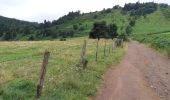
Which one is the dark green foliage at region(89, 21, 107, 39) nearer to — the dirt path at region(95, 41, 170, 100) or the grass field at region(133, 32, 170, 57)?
the dirt path at region(95, 41, 170, 100)

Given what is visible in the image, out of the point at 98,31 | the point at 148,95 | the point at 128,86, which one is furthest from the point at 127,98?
the point at 98,31

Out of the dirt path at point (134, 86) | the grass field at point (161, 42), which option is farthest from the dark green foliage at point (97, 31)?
the grass field at point (161, 42)

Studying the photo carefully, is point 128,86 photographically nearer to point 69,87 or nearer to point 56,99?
point 69,87

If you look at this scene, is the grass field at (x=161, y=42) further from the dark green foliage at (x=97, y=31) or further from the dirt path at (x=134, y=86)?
the dirt path at (x=134, y=86)

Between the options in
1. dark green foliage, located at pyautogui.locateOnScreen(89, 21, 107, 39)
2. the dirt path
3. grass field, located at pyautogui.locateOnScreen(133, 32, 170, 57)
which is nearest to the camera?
the dirt path

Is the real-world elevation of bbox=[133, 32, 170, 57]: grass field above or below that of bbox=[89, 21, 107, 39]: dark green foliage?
below

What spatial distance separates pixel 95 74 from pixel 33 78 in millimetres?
5704

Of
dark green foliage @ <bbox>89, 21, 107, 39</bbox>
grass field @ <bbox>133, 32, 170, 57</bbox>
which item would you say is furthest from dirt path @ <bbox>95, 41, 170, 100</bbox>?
grass field @ <bbox>133, 32, 170, 57</bbox>

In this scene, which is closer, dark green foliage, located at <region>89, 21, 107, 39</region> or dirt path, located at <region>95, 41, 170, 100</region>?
dirt path, located at <region>95, 41, 170, 100</region>

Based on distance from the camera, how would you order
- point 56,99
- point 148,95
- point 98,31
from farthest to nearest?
point 98,31 < point 148,95 < point 56,99

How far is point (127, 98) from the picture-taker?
1869 centimetres

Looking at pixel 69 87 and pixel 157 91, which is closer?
pixel 69 87

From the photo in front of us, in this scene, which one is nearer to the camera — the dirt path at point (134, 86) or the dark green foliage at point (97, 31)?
the dirt path at point (134, 86)

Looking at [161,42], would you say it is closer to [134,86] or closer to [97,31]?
[97,31]
